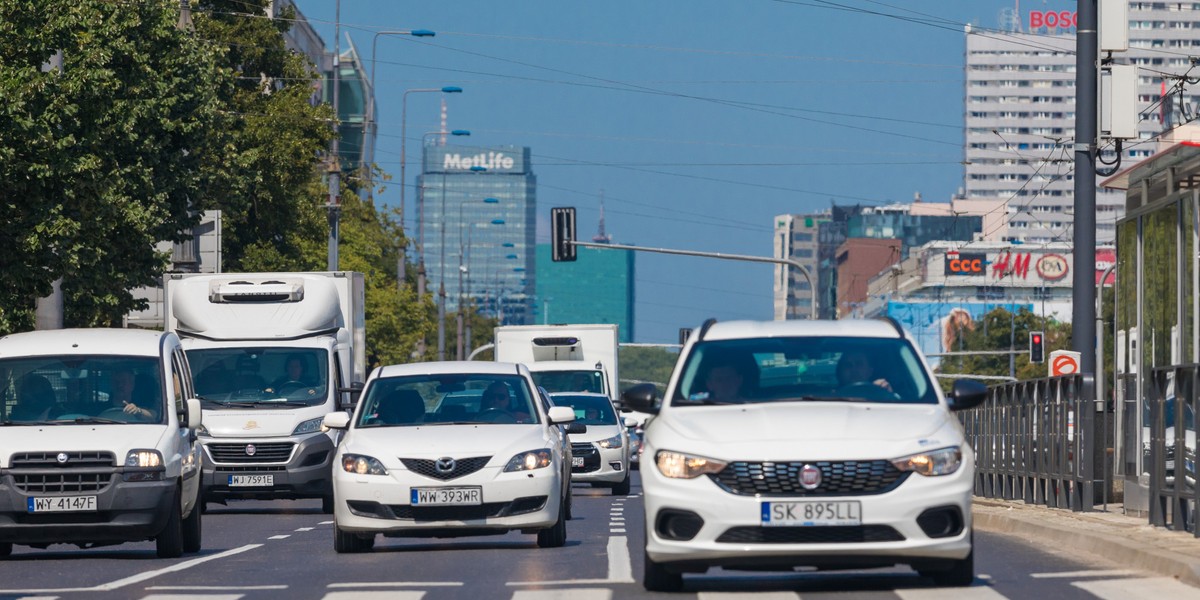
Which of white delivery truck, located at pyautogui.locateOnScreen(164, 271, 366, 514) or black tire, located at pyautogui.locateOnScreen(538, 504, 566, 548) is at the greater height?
white delivery truck, located at pyautogui.locateOnScreen(164, 271, 366, 514)

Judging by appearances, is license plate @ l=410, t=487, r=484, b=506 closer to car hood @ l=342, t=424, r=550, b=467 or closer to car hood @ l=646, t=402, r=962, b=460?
car hood @ l=342, t=424, r=550, b=467

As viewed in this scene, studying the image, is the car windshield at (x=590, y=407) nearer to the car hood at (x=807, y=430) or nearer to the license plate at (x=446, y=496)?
the license plate at (x=446, y=496)

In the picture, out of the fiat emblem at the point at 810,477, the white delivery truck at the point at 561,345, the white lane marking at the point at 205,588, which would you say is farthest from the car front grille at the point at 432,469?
the white delivery truck at the point at 561,345

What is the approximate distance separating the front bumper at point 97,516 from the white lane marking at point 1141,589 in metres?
7.29

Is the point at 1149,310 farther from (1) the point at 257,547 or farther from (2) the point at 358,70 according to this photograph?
(2) the point at 358,70

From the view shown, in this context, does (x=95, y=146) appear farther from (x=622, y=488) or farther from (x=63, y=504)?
(x=63, y=504)

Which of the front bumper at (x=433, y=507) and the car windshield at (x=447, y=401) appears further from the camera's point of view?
the car windshield at (x=447, y=401)

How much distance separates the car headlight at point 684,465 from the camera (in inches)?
469

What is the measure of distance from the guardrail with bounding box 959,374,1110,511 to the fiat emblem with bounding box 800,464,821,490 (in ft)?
36.2

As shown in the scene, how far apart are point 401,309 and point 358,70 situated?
1880 inches

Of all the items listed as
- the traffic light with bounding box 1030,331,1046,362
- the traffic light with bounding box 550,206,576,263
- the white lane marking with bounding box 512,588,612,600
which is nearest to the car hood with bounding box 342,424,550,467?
the white lane marking with bounding box 512,588,612,600

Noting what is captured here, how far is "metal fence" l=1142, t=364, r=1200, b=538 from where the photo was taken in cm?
1647

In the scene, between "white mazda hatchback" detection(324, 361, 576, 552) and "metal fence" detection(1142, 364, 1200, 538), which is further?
"white mazda hatchback" detection(324, 361, 576, 552)

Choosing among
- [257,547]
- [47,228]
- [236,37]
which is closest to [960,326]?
[236,37]
